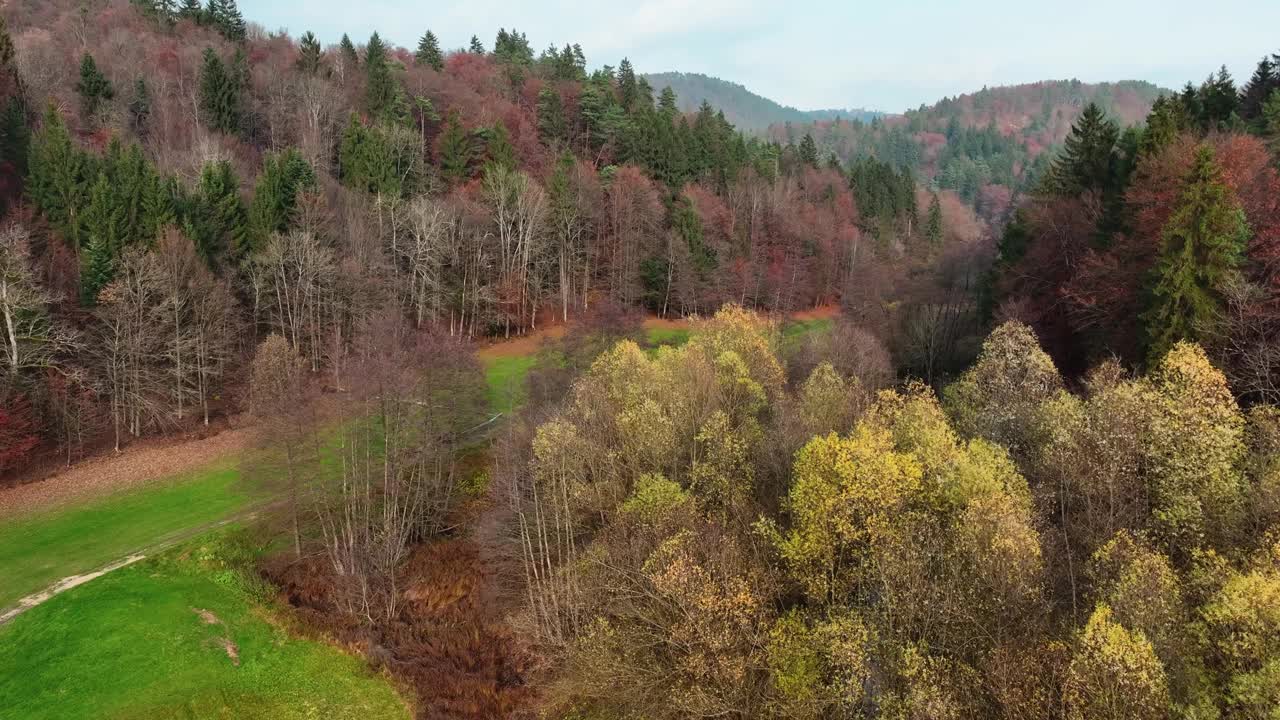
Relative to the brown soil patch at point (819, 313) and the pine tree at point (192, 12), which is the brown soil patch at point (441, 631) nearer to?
the brown soil patch at point (819, 313)

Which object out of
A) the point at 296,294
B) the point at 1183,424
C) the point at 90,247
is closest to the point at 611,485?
the point at 1183,424

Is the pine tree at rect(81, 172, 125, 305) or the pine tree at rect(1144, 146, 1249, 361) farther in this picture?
the pine tree at rect(81, 172, 125, 305)

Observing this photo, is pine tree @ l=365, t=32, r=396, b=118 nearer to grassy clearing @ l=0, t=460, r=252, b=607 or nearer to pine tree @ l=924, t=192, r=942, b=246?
grassy clearing @ l=0, t=460, r=252, b=607

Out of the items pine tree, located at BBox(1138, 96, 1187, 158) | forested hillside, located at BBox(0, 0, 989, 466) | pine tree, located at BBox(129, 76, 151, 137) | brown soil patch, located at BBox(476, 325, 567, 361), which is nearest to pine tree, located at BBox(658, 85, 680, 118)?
forested hillside, located at BBox(0, 0, 989, 466)

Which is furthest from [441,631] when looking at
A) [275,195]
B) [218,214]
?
A: [275,195]

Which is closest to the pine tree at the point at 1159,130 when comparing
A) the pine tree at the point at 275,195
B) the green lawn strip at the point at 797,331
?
the green lawn strip at the point at 797,331

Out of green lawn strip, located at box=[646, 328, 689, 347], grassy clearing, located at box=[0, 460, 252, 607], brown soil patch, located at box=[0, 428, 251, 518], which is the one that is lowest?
grassy clearing, located at box=[0, 460, 252, 607]

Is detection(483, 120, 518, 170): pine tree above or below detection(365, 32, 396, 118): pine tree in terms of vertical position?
below
